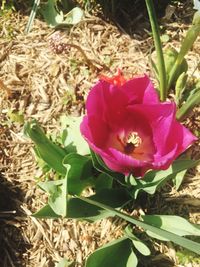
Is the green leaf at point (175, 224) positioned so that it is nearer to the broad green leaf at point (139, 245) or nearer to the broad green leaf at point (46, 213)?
the broad green leaf at point (139, 245)

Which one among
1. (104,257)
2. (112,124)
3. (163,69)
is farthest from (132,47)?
(104,257)

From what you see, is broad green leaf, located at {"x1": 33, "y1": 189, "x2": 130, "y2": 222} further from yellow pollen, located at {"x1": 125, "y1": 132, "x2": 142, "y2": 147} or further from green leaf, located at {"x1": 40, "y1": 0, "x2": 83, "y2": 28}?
green leaf, located at {"x1": 40, "y1": 0, "x2": 83, "y2": 28}

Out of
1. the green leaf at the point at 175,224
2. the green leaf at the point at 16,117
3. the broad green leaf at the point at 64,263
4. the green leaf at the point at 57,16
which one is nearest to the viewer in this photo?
the green leaf at the point at 175,224

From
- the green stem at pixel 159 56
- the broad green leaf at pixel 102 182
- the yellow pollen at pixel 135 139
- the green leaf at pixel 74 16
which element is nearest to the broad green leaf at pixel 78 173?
the broad green leaf at pixel 102 182

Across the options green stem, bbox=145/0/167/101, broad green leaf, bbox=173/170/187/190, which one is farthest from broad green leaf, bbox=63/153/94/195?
green stem, bbox=145/0/167/101

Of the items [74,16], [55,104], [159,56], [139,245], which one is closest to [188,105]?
[159,56]

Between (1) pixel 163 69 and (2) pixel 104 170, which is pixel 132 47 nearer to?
(1) pixel 163 69

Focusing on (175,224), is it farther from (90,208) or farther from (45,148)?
(45,148)
